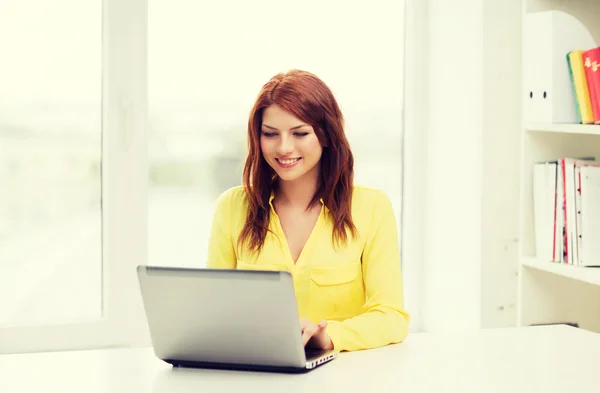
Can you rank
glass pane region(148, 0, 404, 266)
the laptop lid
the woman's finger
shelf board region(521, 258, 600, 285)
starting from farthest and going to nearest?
glass pane region(148, 0, 404, 266) < shelf board region(521, 258, 600, 285) < the woman's finger < the laptop lid

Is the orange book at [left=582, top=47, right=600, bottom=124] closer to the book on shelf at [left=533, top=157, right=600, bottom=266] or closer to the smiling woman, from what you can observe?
the book on shelf at [left=533, top=157, right=600, bottom=266]

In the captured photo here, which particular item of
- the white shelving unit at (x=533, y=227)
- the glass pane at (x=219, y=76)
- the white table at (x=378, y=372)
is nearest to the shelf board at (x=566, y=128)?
the white shelving unit at (x=533, y=227)

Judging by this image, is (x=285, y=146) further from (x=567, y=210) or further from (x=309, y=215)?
(x=567, y=210)

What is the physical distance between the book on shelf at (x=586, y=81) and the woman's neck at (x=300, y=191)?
0.91 meters

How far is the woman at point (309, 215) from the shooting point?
6.79 feet

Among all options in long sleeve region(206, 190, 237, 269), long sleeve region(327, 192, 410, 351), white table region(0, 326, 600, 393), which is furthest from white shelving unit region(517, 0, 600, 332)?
long sleeve region(206, 190, 237, 269)

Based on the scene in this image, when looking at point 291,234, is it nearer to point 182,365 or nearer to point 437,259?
point 182,365

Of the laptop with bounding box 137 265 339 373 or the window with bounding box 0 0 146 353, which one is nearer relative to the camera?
the laptop with bounding box 137 265 339 373

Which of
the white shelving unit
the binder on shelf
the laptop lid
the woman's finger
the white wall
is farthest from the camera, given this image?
the white wall

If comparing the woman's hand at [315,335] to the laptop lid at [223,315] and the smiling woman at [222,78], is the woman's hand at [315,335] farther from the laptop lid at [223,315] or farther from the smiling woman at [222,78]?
the smiling woman at [222,78]

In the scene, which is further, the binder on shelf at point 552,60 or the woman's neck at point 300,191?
the binder on shelf at point 552,60

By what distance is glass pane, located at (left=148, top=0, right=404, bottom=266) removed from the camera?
354cm

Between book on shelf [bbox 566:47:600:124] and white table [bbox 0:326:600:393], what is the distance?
0.91 meters

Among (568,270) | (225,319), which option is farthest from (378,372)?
(568,270)
